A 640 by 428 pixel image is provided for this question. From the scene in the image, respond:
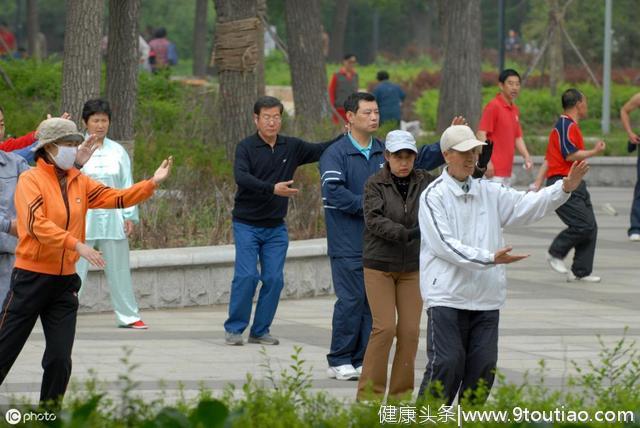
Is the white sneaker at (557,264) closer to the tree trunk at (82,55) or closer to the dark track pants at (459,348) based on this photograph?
the tree trunk at (82,55)

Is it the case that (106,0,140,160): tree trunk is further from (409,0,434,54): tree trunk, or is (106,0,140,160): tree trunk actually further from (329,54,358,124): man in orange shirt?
(409,0,434,54): tree trunk

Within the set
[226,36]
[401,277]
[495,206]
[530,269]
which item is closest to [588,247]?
[530,269]

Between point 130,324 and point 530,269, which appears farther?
point 530,269

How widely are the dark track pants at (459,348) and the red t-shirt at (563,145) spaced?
22.0 feet

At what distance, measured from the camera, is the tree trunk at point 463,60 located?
23.7 metres

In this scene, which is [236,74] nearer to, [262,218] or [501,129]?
[501,129]

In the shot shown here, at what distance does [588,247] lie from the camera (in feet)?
46.8

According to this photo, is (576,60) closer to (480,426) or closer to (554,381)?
(554,381)

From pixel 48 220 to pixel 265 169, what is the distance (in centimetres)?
325

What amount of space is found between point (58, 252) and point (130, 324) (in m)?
3.81

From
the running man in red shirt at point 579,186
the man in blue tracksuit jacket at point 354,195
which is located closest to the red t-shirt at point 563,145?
the running man in red shirt at point 579,186

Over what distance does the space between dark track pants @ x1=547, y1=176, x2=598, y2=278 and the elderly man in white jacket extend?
21.9 feet

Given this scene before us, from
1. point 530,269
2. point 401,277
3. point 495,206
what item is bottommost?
point 530,269

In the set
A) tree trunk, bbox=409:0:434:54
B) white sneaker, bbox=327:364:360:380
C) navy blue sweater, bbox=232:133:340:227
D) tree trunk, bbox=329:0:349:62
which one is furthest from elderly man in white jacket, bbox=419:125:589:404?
tree trunk, bbox=409:0:434:54
